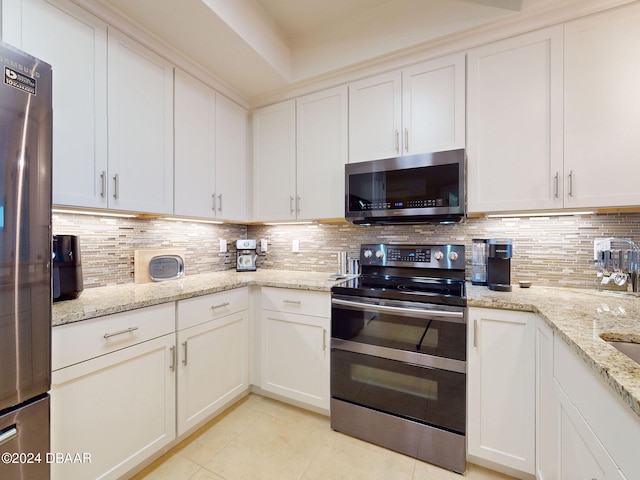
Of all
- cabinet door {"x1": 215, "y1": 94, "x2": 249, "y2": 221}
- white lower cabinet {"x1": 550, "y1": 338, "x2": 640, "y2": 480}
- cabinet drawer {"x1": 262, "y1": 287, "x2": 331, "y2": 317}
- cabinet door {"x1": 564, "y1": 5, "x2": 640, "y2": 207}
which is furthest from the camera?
cabinet door {"x1": 215, "y1": 94, "x2": 249, "y2": 221}

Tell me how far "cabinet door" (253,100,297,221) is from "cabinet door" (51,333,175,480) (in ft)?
4.05

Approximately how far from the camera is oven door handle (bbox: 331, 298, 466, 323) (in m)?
1.46

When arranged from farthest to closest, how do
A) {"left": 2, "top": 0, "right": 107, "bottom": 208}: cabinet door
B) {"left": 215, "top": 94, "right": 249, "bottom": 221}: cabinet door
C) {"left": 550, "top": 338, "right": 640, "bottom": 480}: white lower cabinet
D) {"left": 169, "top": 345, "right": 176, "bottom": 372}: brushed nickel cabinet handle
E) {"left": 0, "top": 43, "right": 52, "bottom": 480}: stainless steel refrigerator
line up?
{"left": 215, "top": 94, "right": 249, "bottom": 221}: cabinet door < {"left": 169, "top": 345, "right": 176, "bottom": 372}: brushed nickel cabinet handle < {"left": 2, "top": 0, "right": 107, "bottom": 208}: cabinet door < {"left": 0, "top": 43, "right": 52, "bottom": 480}: stainless steel refrigerator < {"left": 550, "top": 338, "right": 640, "bottom": 480}: white lower cabinet

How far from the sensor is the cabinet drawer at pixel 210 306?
1611 mm

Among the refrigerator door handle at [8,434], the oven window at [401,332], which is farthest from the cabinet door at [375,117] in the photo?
the refrigerator door handle at [8,434]

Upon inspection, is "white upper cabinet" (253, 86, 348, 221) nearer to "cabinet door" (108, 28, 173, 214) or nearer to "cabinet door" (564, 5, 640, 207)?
"cabinet door" (108, 28, 173, 214)

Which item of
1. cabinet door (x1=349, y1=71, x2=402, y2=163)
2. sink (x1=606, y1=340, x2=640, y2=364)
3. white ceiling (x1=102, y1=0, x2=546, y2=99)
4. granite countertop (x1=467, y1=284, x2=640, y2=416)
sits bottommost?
sink (x1=606, y1=340, x2=640, y2=364)

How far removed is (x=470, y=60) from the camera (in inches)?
68.1

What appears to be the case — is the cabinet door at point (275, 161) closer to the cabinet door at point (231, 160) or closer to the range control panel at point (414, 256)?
the cabinet door at point (231, 160)

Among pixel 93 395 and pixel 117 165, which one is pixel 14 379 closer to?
pixel 93 395

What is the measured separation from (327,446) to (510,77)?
235 centimetres

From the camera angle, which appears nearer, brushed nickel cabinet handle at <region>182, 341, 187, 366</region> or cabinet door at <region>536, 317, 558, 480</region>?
cabinet door at <region>536, 317, 558, 480</region>

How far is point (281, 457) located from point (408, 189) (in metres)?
1.73

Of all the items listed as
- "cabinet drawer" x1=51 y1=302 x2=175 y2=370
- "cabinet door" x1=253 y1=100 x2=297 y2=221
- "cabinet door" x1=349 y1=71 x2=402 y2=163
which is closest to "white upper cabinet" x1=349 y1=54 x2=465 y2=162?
"cabinet door" x1=349 y1=71 x2=402 y2=163
